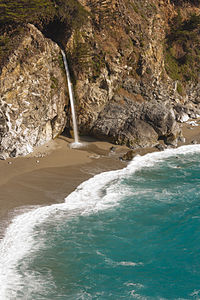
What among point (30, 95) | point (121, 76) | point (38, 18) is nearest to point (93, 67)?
point (121, 76)

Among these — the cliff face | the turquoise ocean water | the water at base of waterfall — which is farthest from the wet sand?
the cliff face

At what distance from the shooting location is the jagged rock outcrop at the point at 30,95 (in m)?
16.7

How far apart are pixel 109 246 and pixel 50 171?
23.7ft

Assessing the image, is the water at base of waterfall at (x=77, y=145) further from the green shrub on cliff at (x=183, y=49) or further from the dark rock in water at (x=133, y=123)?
the green shrub on cliff at (x=183, y=49)

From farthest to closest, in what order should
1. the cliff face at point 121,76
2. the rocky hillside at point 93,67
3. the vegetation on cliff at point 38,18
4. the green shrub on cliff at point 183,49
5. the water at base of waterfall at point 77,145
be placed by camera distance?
1. the green shrub on cliff at point 183,49
2. the cliff face at point 121,76
3. the water at base of waterfall at point 77,145
4. the rocky hillside at point 93,67
5. the vegetation on cliff at point 38,18

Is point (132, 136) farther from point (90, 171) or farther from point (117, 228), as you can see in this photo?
point (117, 228)

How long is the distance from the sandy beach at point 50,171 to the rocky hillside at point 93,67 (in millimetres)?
1121

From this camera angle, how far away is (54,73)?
19.4m

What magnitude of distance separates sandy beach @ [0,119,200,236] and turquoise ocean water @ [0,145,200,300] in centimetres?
75

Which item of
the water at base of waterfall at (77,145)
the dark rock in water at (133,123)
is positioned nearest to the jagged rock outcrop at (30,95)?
the water at base of waterfall at (77,145)

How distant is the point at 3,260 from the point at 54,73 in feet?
46.3

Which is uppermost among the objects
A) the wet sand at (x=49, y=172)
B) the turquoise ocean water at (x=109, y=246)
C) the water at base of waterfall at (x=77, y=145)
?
the water at base of waterfall at (x=77, y=145)

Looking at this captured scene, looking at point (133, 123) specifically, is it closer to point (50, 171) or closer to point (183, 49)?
point (50, 171)

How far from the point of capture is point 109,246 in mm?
9477
